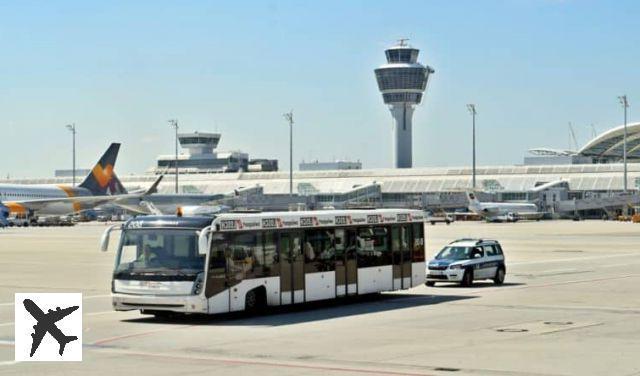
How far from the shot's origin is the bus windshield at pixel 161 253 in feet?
78.9

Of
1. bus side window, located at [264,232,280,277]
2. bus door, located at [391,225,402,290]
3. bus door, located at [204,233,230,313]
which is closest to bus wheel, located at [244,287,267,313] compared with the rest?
bus side window, located at [264,232,280,277]

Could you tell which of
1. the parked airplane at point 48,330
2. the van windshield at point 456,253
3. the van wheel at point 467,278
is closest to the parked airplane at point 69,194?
the van windshield at point 456,253

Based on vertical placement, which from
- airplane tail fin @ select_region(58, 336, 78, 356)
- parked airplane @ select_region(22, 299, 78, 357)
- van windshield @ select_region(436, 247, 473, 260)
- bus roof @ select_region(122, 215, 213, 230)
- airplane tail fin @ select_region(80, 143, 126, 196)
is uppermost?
airplane tail fin @ select_region(80, 143, 126, 196)

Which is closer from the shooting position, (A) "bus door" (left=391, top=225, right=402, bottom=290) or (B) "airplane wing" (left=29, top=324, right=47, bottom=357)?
(B) "airplane wing" (left=29, top=324, right=47, bottom=357)

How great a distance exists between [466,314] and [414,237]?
5.37 metres

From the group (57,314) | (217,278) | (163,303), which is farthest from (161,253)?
(57,314)

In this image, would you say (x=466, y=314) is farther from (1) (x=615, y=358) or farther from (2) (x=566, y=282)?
(2) (x=566, y=282)

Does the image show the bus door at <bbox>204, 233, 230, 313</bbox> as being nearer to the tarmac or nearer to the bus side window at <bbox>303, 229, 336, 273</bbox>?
the tarmac

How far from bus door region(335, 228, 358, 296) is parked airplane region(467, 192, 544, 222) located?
113868 millimetres

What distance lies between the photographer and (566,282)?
37.0 metres

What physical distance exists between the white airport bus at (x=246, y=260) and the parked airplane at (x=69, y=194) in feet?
255

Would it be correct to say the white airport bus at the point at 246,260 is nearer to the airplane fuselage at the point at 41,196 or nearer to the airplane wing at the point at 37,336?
the airplane wing at the point at 37,336

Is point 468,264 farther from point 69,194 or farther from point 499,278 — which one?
point 69,194

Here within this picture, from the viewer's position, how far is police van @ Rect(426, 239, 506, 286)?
35281 millimetres
